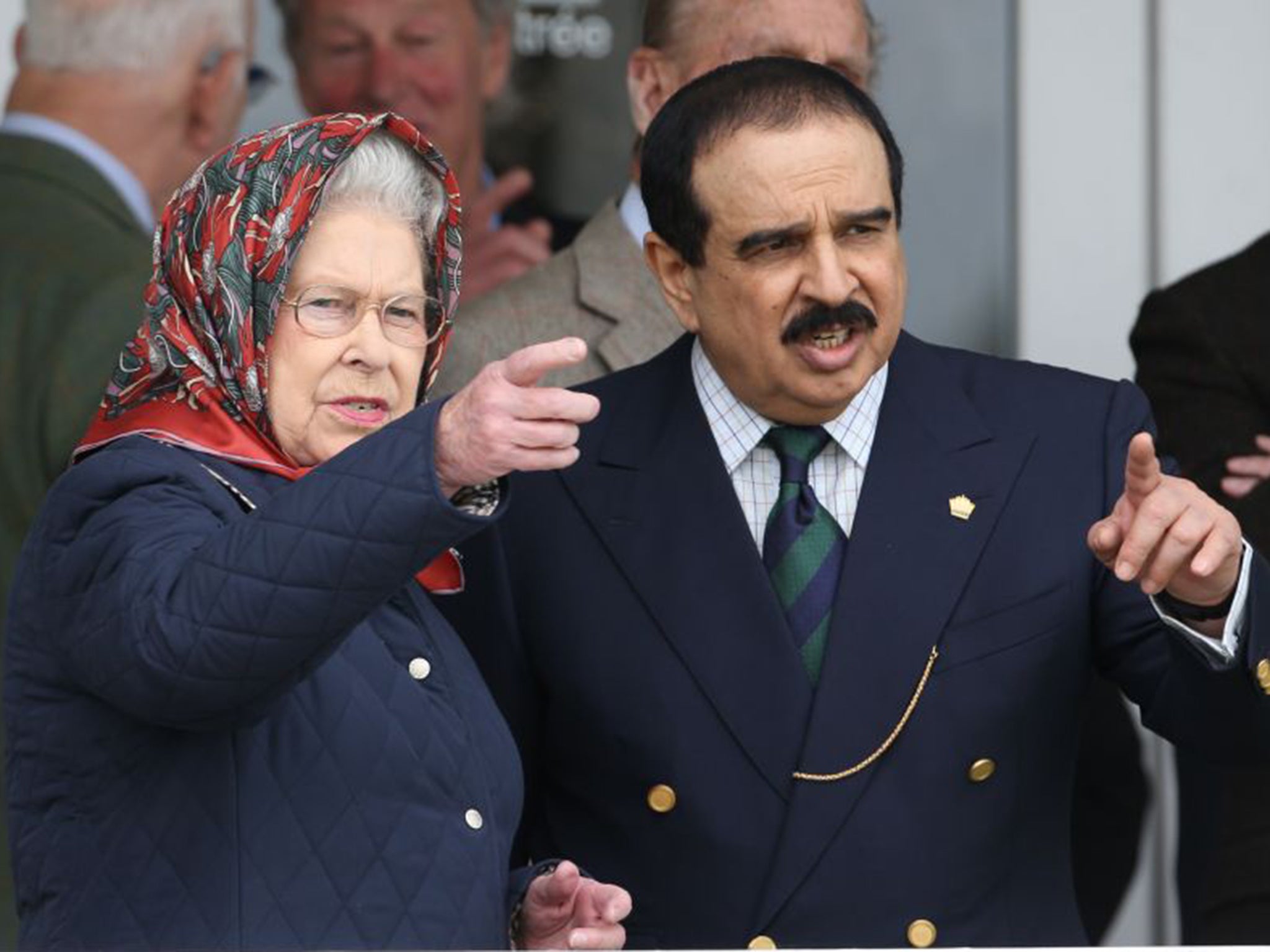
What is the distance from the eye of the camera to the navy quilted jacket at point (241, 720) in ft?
7.61

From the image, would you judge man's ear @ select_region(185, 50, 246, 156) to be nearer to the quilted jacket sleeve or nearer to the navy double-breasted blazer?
the navy double-breasted blazer

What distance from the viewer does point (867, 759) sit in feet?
9.69

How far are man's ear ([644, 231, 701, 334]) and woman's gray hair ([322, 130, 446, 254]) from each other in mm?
426

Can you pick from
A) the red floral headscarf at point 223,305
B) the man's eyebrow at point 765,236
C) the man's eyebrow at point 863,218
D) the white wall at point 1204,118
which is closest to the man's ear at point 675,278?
the man's eyebrow at point 765,236

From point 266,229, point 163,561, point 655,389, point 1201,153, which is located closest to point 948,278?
point 1201,153

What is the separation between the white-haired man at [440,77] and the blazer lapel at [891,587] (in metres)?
1.49

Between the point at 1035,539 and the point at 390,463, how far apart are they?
3.14 ft

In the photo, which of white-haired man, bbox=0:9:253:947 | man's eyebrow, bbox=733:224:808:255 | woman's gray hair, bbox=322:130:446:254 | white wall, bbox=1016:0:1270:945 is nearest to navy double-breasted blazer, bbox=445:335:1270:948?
man's eyebrow, bbox=733:224:808:255

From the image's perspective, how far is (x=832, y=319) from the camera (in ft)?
9.70

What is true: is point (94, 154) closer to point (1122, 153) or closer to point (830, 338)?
point (1122, 153)

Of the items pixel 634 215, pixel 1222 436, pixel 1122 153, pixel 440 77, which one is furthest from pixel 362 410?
pixel 1122 153

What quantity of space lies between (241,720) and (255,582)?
0.55 ft

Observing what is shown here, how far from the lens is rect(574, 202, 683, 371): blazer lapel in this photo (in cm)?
383

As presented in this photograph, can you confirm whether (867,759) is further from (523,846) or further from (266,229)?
(266,229)
